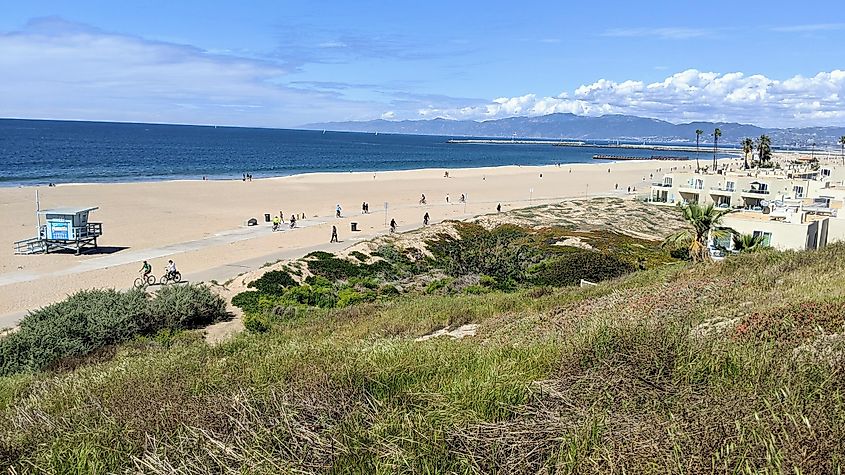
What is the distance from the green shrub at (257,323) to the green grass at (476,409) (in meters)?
6.75

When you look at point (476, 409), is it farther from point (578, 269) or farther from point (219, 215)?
point (219, 215)

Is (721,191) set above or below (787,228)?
above

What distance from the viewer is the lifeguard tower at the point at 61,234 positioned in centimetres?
2800

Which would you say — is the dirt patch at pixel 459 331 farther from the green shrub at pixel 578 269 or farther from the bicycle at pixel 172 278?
the bicycle at pixel 172 278

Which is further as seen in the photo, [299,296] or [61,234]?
[61,234]

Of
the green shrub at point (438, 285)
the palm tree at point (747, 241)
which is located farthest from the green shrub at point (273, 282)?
the palm tree at point (747, 241)

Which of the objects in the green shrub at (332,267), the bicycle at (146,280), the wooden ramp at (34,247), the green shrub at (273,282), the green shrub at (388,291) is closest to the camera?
the green shrub at (273,282)

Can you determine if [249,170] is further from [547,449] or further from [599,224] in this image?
[547,449]

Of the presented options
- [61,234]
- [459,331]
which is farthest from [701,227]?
[61,234]

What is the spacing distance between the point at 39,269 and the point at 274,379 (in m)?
23.4

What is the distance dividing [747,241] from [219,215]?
1231 inches

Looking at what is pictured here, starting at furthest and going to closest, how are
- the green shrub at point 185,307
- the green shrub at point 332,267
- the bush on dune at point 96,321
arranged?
1. the green shrub at point 332,267
2. the green shrub at point 185,307
3. the bush on dune at point 96,321

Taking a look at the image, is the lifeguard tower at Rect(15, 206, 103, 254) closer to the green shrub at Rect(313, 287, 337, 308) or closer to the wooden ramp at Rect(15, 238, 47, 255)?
the wooden ramp at Rect(15, 238, 47, 255)

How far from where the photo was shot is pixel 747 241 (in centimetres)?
2430
